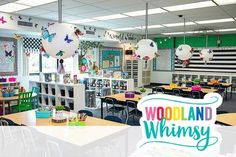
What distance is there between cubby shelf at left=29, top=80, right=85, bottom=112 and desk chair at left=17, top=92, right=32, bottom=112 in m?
1.04

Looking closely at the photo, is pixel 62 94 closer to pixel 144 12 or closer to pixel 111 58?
pixel 144 12

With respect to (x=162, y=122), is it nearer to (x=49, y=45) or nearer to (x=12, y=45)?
(x=49, y=45)

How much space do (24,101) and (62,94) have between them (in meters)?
1.29

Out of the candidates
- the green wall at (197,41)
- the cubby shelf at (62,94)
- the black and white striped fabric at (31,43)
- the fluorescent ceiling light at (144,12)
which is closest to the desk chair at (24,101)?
the cubby shelf at (62,94)

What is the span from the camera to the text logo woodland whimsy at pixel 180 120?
0.94m

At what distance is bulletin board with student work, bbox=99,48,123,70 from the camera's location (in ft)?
33.7

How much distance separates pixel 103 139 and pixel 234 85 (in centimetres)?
990

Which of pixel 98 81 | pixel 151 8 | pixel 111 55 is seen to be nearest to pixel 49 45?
pixel 151 8

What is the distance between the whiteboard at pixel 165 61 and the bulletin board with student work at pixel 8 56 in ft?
26.8

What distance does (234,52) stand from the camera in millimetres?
10602

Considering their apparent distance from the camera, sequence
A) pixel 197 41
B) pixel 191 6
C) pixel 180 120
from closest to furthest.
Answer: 1. pixel 180 120
2. pixel 191 6
3. pixel 197 41

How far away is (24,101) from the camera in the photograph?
222 inches

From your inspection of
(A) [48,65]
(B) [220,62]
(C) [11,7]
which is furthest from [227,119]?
(B) [220,62]

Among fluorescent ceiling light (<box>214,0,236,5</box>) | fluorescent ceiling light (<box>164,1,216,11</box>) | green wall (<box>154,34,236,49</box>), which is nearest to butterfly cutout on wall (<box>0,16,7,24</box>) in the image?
fluorescent ceiling light (<box>164,1,216,11</box>)
